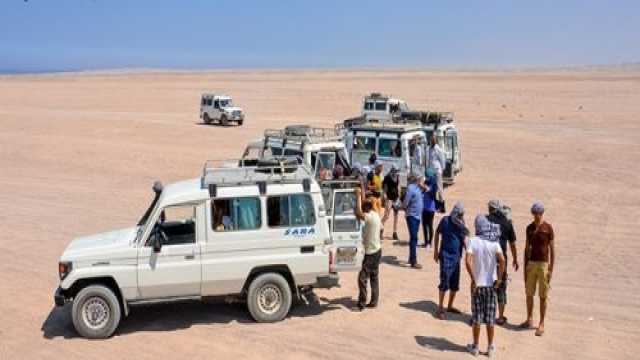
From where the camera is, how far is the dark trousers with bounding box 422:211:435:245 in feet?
48.1

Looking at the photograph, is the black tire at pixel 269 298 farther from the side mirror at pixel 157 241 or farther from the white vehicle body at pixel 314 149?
the white vehicle body at pixel 314 149

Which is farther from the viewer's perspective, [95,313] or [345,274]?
[345,274]

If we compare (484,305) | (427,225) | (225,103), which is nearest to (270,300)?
(484,305)

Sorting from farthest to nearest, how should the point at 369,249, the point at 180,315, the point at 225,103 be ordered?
1. the point at 225,103
2. the point at 180,315
3. the point at 369,249

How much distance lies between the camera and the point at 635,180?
2359 centimetres

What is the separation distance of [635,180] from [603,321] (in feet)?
47.0

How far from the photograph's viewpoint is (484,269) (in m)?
9.09

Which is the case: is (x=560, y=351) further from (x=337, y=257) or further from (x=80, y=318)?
(x=80, y=318)

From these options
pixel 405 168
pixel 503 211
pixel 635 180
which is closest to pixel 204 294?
A: pixel 503 211

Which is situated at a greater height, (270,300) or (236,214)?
(236,214)

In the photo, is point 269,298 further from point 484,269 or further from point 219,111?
point 219,111

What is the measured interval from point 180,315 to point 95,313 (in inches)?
55.1

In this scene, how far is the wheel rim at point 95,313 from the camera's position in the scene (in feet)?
32.6

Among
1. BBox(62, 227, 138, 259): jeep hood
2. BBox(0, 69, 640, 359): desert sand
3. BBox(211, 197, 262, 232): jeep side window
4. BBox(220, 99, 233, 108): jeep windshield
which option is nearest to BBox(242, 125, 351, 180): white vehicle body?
BBox(0, 69, 640, 359): desert sand
